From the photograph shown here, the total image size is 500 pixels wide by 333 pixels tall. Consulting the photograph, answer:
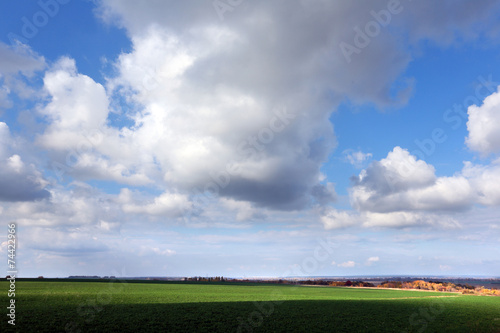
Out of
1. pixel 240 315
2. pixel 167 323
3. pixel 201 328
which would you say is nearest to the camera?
pixel 201 328

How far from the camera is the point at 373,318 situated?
42.3m

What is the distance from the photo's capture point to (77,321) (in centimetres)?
3216

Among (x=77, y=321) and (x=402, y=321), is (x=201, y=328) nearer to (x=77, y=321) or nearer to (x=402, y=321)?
(x=77, y=321)

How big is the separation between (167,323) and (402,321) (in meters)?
28.4

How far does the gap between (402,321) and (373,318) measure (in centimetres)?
342

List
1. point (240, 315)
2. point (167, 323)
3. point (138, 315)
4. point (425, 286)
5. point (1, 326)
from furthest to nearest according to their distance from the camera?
point (425, 286) < point (240, 315) < point (138, 315) < point (167, 323) < point (1, 326)

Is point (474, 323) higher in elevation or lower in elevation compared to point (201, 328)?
lower

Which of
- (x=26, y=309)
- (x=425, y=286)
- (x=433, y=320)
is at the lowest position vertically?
(x=425, y=286)

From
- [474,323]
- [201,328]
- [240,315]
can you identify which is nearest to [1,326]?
[201,328]

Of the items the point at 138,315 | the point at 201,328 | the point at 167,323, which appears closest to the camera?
the point at 201,328

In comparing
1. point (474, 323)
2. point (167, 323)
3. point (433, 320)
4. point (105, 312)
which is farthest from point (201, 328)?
point (474, 323)

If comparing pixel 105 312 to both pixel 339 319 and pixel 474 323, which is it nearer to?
pixel 339 319

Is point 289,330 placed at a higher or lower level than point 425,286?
higher

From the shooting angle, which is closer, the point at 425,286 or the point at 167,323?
the point at 167,323
